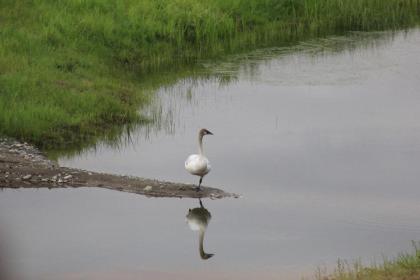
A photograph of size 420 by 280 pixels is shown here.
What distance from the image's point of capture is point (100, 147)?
59.7 feet

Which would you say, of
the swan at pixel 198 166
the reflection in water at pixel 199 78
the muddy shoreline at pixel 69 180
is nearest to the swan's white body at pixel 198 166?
the swan at pixel 198 166

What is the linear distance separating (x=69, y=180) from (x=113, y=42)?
29.8ft

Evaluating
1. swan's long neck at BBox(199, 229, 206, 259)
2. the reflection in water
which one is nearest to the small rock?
the reflection in water

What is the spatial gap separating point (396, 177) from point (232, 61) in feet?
31.5

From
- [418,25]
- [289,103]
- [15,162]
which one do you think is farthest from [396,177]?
[418,25]

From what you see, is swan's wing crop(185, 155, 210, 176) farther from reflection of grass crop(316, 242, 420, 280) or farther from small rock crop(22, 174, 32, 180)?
reflection of grass crop(316, 242, 420, 280)

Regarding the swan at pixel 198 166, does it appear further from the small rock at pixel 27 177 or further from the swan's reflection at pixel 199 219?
the small rock at pixel 27 177

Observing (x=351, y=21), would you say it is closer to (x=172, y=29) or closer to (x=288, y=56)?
(x=288, y=56)

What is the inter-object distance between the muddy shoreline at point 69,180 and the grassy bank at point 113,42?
1659 millimetres

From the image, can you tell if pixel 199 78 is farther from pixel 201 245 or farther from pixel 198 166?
pixel 201 245

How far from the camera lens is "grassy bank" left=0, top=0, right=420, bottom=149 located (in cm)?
1898

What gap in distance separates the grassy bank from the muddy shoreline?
1.66 metres

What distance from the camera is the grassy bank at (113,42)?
62.3 feet

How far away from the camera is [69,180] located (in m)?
15.7
